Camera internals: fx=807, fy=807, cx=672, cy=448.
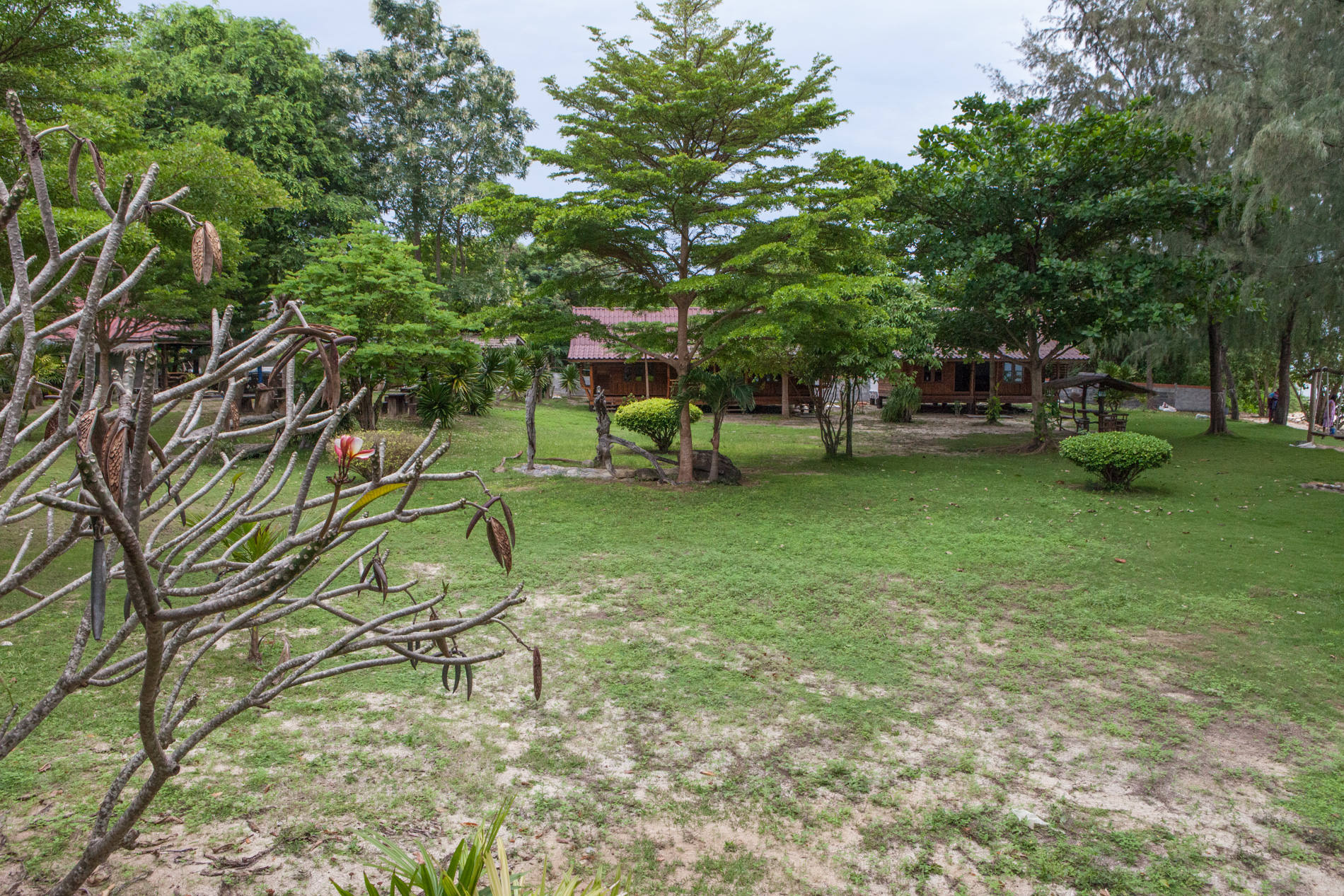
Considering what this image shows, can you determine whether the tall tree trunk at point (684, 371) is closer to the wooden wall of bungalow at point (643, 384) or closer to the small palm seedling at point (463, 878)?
the small palm seedling at point (463, 878)

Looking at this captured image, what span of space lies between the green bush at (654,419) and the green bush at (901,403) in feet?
35.7

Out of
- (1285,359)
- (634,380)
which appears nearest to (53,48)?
(634,380)

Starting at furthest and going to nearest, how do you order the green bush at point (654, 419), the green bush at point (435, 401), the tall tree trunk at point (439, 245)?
1. the tall tree trunk at point (439, 245)
2. the green bush at point (435, 401)
3. the green bush at point (654, 419)

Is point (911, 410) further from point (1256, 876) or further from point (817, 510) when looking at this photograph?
point (1256, 876)

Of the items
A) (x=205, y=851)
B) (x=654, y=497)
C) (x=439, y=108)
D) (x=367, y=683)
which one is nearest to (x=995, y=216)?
(x=654, y=497)

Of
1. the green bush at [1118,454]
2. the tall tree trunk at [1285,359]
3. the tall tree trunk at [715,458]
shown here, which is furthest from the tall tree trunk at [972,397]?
the tall tree trunk at [715,458]

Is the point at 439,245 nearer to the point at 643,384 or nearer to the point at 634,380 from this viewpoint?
the point at 634,380

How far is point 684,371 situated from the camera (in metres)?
13.0

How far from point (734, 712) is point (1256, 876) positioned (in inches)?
98.9

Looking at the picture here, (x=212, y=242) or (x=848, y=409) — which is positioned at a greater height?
(x=212, y=242)

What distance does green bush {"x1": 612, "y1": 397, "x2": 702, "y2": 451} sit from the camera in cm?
1738

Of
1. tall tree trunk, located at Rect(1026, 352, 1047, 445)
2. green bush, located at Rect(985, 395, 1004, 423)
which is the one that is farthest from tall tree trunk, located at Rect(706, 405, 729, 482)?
green bush, located at Rect(985, 395, 1004, 423)

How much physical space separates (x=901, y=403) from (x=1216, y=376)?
8.55m

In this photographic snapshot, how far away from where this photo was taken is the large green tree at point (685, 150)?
11.1 m
